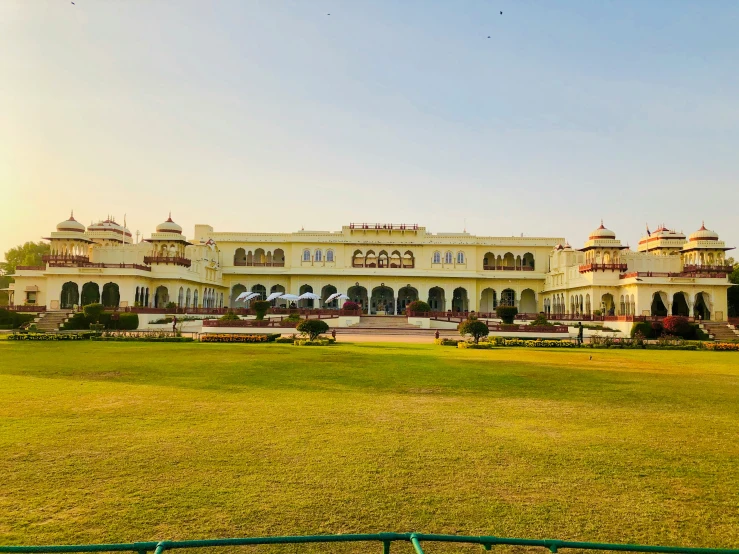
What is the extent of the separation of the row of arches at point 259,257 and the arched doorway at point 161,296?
426 inches

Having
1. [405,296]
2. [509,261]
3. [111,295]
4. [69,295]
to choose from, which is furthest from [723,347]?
[69,295]

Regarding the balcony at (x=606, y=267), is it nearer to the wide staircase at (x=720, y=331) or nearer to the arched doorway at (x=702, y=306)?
the arched doorway at (x=702, y=306)

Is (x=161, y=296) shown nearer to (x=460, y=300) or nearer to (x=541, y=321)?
(x=460, y=300)

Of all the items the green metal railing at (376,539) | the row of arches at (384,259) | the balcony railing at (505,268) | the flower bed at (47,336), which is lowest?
the green metal railing at (376,539)

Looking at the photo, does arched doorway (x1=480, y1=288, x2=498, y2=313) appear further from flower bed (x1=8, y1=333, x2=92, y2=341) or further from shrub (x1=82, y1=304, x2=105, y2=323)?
flower bed (x1=8, y1=333, x2=92, y2=341)

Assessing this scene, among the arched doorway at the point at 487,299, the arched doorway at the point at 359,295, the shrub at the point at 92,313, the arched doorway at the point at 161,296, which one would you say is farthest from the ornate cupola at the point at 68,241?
the arched doorway at the point at 487,299

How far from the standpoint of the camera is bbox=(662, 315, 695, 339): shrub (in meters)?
29.2

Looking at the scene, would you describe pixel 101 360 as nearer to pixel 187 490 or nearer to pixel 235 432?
pixel 235 432

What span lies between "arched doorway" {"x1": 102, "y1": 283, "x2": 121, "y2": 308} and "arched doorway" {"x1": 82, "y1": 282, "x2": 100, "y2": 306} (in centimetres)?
55

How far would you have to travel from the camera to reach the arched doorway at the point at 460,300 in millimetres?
50000

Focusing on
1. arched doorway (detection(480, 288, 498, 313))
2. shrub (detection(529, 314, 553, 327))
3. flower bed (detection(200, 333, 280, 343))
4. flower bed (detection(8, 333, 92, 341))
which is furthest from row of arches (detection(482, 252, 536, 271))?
flower bed (detection(8, 333, 92, 341))

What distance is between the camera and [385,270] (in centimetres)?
4800

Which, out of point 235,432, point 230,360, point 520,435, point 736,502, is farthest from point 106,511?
point 230,360

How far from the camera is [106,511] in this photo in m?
4.67
